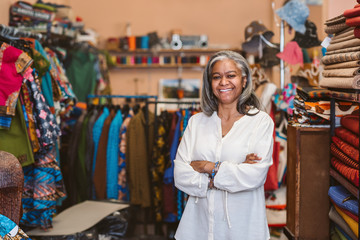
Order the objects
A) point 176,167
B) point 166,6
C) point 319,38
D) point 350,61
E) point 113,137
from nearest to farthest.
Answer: point 350,61, point 176,167, point 319,38, point 113,137, point 166,6

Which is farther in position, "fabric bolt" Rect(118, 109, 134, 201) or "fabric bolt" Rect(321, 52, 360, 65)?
"fabric bolt" Rect(118, 109, 134, 201)

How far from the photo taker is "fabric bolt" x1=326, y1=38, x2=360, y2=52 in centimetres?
171

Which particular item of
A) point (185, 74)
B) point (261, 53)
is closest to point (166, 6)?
point (185, 74)

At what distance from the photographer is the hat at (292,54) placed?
3.31 meters

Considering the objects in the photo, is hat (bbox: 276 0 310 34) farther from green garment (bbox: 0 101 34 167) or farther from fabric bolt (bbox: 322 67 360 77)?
green garment (bbox: 0 101 34 167)

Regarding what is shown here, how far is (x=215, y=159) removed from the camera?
7.18 ft

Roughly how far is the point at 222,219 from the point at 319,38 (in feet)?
7.26

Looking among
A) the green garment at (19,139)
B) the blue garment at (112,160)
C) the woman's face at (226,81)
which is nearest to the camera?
the woman's face at (226,81)

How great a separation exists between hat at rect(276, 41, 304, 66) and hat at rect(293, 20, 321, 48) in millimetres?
228

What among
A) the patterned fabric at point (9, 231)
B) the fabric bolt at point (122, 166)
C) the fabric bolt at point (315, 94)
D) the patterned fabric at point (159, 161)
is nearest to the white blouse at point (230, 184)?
the fabric bolt at point (315, 94)

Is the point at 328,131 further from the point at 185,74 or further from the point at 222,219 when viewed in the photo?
the point at 185,74

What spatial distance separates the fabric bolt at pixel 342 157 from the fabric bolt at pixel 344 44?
471 millimetres

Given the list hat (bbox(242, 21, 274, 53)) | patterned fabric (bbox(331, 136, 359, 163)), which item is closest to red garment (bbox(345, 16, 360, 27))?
patterned fabric (bbox(331, 136, 359, 163))

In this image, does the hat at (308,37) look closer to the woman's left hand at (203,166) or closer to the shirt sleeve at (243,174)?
the shirt sleeve at (243,174)
